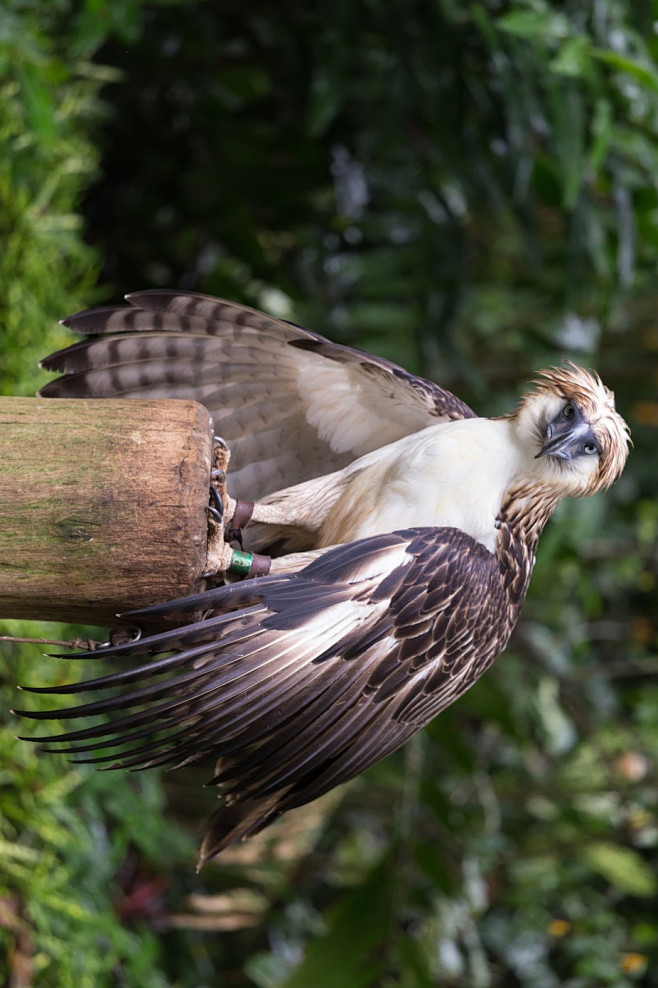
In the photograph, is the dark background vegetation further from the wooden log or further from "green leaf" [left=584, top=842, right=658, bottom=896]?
the wooden log

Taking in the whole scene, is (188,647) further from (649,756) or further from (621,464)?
(649,756)

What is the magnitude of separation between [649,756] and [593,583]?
0.63 m

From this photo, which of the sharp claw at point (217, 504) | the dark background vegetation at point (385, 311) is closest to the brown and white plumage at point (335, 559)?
the sharp claw at point (217, 504)

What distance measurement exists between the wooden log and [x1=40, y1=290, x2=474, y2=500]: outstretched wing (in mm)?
432

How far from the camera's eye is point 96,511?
113cm

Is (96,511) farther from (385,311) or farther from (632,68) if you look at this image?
(385,311)

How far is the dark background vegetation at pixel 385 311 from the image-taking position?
2086 mm

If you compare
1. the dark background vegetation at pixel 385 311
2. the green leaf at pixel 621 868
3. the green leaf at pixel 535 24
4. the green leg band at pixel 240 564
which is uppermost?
the green leaf at pixel 535 24

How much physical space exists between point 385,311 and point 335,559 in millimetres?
1549

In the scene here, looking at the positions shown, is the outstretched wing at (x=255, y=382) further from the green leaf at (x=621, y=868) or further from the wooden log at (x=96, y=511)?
the green leaf at (x=621, y=868)

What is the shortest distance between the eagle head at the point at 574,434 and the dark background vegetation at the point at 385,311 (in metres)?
0.64

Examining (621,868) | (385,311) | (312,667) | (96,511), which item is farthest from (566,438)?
(621,868)

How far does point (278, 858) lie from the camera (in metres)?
2.84

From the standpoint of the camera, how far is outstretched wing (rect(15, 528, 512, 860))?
1.06m
